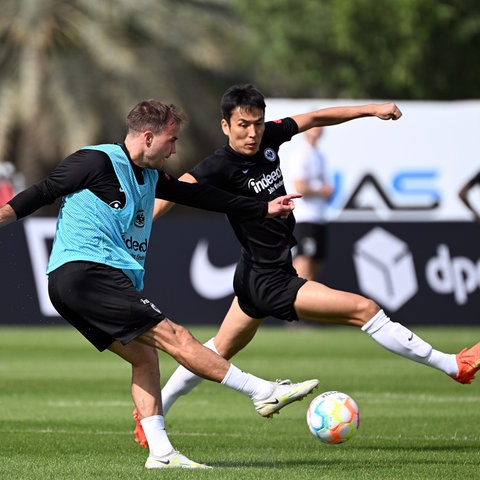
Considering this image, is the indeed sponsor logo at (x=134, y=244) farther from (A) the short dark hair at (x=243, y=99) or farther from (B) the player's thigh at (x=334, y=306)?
(A) the short dark hair at (x=243, y=99)

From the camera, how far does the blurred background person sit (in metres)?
20.2

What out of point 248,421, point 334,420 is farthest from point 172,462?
point 248,421

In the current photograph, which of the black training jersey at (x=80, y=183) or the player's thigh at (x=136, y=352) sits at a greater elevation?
the black training jersey at (x=80, y=183)

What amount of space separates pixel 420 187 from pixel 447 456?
14.8 metres

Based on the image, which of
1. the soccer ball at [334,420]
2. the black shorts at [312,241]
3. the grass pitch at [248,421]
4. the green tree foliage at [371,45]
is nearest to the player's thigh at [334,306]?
the soccer ball at [334,420]

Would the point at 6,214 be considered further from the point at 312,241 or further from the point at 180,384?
the point at 312,241

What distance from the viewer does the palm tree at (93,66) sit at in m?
33.2

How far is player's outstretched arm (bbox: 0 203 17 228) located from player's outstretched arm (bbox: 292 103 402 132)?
105 inches

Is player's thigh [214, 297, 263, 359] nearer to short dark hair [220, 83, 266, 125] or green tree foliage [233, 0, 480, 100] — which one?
short dark hair [220, 83, 266, 125]

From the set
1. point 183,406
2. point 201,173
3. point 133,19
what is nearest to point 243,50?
point 133,19

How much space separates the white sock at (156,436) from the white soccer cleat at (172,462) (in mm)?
30

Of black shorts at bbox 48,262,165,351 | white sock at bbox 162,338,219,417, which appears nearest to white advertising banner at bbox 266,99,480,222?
white sock at bbox 162,338,219,417

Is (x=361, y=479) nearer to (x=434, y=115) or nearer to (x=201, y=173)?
(x=201, y=173)

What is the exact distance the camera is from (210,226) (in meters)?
21.1
